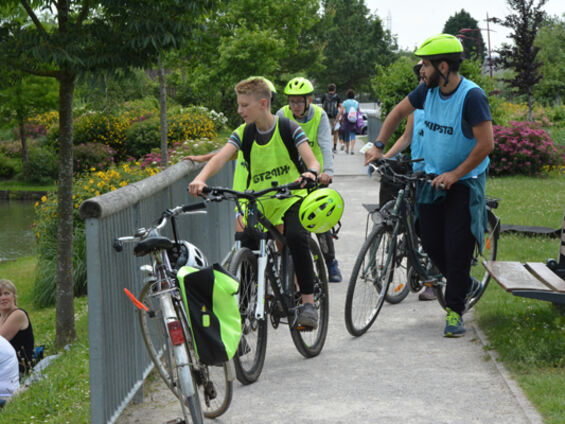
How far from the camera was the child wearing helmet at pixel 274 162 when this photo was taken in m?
5.16

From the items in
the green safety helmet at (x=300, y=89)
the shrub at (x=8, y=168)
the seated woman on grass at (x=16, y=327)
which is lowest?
the shrub at (x=8, y=168)

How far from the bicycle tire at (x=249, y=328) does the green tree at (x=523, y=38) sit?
2828cm


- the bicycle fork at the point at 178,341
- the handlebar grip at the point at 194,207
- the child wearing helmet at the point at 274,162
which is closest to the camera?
the bicycle fork at the point at 178,341

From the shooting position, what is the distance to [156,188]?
5.05 m

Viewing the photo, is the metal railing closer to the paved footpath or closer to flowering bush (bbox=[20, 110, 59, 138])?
the paved footpath

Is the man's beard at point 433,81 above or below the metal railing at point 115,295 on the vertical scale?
above

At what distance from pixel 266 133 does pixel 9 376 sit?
2.82 metres

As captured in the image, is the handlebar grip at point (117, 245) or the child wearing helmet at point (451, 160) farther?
the child wearing helmet at point (451, 160)

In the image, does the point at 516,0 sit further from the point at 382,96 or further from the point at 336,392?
the point at 336,392

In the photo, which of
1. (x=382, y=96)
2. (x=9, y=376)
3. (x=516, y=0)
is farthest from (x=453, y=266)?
(x=516, y=0)

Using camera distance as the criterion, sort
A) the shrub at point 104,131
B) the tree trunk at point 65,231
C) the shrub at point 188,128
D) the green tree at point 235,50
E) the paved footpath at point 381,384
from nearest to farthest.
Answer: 1. the paved footpath at point 381,384
2. the tree trunk at point 65,231
3. the shrub at point 188,128
4. the shrub at point 104,131
5. the green tree at point 235,50

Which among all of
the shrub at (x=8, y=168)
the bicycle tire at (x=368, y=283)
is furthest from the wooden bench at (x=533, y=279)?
the shrub at (x=8, y=168)

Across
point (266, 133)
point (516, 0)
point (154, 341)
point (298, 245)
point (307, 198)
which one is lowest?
point (154, 341)

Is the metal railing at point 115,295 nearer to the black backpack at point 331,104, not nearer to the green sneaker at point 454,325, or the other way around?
the green sneaker at point 454,325
